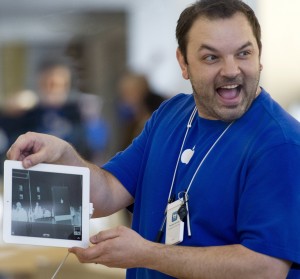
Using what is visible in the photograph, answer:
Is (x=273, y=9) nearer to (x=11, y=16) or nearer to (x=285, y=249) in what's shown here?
(x=285, y=249)

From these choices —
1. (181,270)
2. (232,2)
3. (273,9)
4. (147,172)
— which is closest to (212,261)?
(181,270)

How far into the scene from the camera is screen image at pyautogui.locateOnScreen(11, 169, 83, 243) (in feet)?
8.17

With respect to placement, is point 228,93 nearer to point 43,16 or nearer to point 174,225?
point 174,225

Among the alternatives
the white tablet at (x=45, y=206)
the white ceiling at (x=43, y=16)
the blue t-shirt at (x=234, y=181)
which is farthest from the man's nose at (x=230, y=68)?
the white ceiling at (x=43, y=16)

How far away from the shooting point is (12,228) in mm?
2490

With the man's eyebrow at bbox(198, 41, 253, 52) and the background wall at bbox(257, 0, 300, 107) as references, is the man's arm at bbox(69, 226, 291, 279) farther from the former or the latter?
the background wall at bbox(257, 0, 300, 107)

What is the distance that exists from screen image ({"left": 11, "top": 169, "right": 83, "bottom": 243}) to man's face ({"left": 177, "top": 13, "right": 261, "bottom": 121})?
450mm

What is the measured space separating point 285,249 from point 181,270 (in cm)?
29

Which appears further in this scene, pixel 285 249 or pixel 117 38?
pixel 117 38

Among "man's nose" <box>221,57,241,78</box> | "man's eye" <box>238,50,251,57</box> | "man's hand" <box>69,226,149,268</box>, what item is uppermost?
"man's eye" <box>238,50,251,57</box>

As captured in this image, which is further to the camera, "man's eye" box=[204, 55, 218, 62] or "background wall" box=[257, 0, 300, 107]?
"background wall" box=[257, 0, 300, 107]

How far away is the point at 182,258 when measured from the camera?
2.38 metres

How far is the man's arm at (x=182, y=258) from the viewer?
7.60ft

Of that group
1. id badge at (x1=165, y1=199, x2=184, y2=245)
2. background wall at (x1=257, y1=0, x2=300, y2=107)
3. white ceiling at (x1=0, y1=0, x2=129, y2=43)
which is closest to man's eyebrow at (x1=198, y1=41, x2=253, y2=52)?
id badge at (x1=165, y1=199, x2=184, y2=245)
